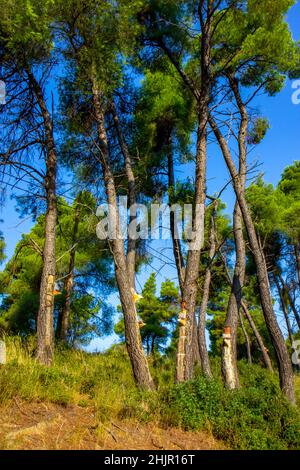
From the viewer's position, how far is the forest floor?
4285 millimetres

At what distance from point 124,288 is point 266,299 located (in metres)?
3.33

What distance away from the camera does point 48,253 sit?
26.6 feet

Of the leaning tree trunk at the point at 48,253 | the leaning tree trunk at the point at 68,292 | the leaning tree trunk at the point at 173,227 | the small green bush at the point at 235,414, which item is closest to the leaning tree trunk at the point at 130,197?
the leaning tree trunk at the point at 48,253

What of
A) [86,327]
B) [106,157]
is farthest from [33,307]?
[106,157]

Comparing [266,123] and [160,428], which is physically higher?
[266,123]

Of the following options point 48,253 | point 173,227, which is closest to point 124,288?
point 48,253

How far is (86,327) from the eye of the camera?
51.9 feet

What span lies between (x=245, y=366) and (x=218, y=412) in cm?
730

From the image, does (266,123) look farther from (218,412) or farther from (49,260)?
(218,412)

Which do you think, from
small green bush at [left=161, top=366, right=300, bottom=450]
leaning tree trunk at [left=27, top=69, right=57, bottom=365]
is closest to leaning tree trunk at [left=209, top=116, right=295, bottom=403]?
small green bush at [left=161, top=366, right=300, bottom=450]

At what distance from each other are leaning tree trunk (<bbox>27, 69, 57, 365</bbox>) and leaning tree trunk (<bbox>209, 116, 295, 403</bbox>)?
12.1 feet

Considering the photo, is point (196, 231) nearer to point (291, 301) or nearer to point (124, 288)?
point (124, 288)

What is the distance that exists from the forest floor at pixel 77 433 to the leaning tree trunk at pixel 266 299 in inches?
133

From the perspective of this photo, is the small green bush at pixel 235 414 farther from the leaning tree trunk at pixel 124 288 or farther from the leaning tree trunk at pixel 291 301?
the leaning tree trunk at pixel 291 301
